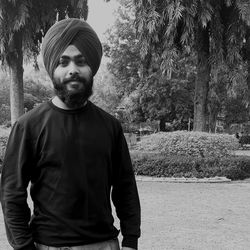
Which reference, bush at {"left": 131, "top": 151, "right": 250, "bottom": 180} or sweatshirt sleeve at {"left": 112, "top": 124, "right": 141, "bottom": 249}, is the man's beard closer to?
sweatshirt sleeve at {"left": 112, "top": 124, "right": 141, "bottom": 249}

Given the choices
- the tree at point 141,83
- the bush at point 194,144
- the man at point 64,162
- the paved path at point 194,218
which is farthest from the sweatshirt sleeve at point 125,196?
the tree at point 141,83

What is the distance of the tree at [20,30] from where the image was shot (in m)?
14.9

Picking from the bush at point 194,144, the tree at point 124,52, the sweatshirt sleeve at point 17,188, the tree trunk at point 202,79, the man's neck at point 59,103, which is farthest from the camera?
the tree at point 124,52

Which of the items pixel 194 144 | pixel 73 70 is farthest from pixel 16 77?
pixel 73 70

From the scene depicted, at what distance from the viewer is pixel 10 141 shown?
185cm

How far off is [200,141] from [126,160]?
11.3 meters

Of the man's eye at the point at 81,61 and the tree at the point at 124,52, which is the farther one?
the tree at the point at 124,52

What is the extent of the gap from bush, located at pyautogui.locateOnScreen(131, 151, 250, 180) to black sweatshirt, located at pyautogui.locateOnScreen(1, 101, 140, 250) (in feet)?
35.2

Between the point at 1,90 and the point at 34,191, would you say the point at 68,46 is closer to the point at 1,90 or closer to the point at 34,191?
the point at 34,191

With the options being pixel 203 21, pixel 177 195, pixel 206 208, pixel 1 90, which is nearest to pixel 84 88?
pixel 206 208

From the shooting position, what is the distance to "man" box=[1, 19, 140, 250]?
71.9 inches

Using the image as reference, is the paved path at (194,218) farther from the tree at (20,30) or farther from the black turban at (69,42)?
the tree at (20,30)

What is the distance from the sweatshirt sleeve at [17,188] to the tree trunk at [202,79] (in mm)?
13569

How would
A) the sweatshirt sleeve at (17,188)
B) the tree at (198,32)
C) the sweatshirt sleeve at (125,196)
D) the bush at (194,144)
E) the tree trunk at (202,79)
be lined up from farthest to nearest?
the tree trunk at (202,79), the tree at (198,32), the bush at (194,144), the sweatshirt sleeve at (125,196), the sweatshirt sleeve at (17,188)
